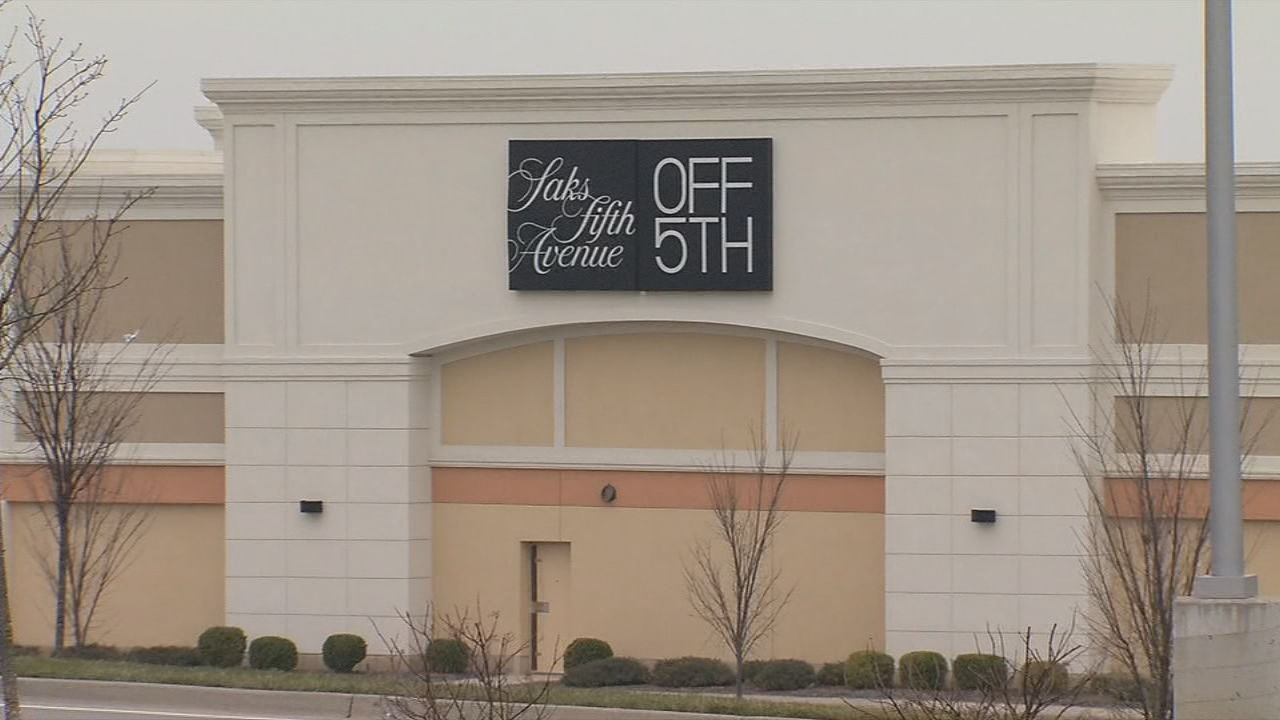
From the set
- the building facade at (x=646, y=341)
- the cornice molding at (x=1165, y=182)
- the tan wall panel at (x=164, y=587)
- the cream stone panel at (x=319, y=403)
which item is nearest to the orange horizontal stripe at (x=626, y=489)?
the building facade at (x=646, y=341)

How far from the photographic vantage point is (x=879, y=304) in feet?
85.2

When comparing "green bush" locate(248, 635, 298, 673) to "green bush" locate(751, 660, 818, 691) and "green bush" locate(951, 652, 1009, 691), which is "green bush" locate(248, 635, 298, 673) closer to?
"green bush" locate(751, 660, 818, 691)

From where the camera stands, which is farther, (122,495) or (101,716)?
(122,495)

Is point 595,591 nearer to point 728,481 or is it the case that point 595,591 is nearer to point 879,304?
point 728,481

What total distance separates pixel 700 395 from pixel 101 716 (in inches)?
381

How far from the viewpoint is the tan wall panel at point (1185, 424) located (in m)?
25.2

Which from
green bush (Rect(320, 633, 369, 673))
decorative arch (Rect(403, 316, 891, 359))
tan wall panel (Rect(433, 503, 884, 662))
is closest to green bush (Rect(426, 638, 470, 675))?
tan wall panel (Rect(433, 503, 884, 662))

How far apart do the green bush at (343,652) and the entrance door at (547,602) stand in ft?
8.73

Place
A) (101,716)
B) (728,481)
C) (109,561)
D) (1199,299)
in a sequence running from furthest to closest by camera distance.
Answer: (109,561)
(728,481)
(1199,299)
(101,716)

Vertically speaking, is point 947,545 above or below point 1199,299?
below

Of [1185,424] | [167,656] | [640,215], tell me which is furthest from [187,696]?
[1185,424]

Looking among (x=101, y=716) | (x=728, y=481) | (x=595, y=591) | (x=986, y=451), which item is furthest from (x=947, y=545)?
(x=101, y=716)

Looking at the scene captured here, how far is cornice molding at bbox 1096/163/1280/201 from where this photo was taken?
25.0m

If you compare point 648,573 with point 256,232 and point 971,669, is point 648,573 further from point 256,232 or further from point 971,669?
point 256,232
